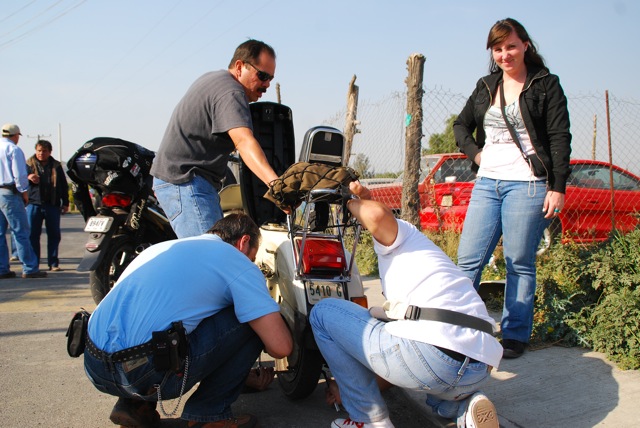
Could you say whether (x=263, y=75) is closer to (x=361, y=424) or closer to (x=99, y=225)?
(x=361, y=424)

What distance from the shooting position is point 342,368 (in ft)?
8.95

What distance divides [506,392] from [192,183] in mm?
2113

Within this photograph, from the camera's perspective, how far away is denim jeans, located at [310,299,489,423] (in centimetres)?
245

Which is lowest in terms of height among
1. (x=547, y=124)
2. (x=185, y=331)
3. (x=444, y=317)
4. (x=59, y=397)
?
(x=59, y=397)

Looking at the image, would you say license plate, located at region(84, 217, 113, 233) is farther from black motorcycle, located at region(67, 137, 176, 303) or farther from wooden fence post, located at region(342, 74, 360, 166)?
wooden fence post, located at region(342, 74, 360, 166)

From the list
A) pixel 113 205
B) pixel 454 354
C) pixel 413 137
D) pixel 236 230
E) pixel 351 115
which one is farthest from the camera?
pixel 351 115

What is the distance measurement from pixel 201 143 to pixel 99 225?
1.95 meters

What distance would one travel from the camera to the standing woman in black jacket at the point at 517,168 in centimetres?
354

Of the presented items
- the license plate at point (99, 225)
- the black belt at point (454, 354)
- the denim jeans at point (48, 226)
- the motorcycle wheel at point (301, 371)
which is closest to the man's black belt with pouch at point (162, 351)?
the motorcycle wheel at point (301, 371)

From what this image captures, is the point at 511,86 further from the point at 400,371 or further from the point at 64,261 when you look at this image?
the point at 64,261

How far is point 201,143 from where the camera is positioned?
351cm

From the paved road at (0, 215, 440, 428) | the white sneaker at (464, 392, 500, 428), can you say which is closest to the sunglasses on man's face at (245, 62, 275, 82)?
the paved road at (0, 215, 440, 428)

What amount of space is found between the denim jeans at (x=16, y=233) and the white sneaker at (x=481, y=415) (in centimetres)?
651

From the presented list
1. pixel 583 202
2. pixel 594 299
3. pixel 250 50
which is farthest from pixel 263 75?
pixel 583 202
